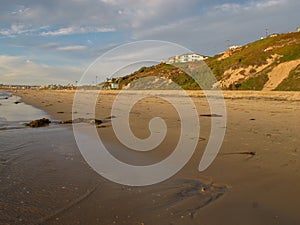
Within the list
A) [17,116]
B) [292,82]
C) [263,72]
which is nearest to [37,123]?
[17,116]

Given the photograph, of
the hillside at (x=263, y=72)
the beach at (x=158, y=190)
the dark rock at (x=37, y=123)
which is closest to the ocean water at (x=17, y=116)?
the dark rock at (x=37, y=123)

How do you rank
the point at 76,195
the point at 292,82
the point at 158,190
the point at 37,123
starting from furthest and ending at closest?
1. the point at 292,82
2. the point at 37,123
3. the point at 158,190
4. the point at 76,195

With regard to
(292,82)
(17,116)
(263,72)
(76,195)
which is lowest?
(17,116)

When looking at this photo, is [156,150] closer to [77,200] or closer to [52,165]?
[52,165]

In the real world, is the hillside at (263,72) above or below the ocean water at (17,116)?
above

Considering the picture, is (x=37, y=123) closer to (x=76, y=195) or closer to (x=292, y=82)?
(x=76, y=195)

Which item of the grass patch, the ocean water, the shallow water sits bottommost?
the ocean water

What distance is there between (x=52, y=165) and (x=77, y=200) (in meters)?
1.94

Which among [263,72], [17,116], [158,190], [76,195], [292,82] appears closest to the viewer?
[76,195]

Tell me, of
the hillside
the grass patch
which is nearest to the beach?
the grass patch

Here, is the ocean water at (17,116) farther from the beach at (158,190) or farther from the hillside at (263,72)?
the hillside at (263,72)

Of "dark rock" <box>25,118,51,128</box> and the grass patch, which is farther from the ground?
the grass patch

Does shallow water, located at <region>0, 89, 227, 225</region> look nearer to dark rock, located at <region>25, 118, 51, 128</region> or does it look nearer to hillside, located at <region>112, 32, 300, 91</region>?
dark rock, located at <region>25, 118, 51, 128</region>

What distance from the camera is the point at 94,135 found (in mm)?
8773
